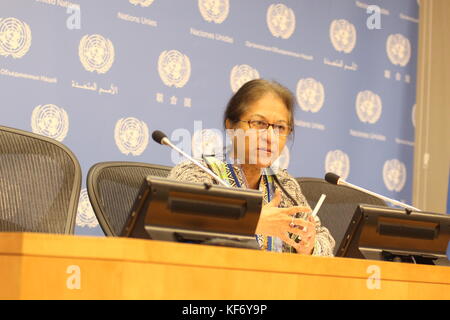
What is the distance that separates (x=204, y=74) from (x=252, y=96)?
0.77 m

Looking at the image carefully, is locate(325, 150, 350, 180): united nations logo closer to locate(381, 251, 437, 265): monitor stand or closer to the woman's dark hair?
the woman's dark hair

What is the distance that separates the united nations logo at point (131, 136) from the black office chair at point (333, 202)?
646mm

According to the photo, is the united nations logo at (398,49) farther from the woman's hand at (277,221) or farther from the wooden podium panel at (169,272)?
the wooden podium panel at (169,272)

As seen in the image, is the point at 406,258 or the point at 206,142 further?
the point at 206,142

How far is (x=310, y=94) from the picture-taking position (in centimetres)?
363

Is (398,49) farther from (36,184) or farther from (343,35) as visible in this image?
(36,184)

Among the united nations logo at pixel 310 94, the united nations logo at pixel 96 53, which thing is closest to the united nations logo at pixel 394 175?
the united nations logo at pixel 310 94

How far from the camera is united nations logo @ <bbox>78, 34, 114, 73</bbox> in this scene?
2861 millimetres

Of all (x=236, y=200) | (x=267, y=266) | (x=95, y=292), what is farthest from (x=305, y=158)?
(x=95, y=292)

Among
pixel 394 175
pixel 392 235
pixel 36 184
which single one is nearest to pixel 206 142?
pixel 36 184

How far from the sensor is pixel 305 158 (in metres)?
3.57

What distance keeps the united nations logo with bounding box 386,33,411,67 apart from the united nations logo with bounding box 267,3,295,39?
660mm
